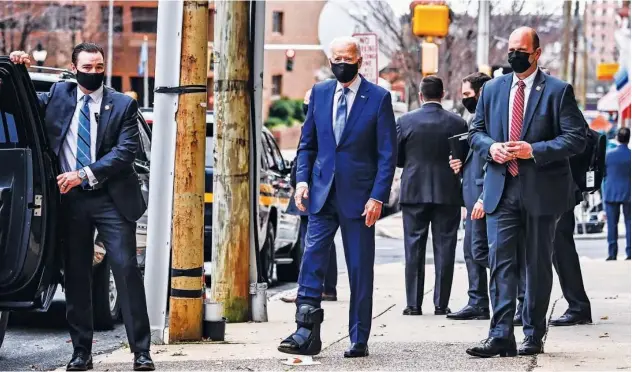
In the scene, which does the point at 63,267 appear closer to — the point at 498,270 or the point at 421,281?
the point at 498,270

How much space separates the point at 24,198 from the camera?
26.0 ft

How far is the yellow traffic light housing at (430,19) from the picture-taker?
20.3m

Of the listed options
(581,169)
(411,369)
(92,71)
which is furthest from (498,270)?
(92,71)

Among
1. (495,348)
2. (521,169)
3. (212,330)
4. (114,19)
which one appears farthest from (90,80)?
(114,19)

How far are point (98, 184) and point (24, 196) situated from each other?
0.42 m

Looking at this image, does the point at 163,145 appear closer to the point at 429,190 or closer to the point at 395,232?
the point at 429,190

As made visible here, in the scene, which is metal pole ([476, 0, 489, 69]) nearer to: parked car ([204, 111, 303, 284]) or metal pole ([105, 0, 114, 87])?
parked car ([204, 111, 303, 284])

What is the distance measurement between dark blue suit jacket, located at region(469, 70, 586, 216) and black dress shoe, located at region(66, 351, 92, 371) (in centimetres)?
250

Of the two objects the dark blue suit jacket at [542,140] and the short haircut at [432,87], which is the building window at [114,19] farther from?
the dark blue suit jacket at [542,140]

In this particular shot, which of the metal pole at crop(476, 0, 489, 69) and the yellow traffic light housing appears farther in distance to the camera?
the metal pole at crop(476, 0, 489, 69)

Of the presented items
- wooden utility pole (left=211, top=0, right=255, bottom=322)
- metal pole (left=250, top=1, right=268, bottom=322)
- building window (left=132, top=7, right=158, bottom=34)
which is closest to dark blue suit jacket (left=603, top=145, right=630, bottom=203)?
metal pole (left=250, top=1, right=268, bottom=322)

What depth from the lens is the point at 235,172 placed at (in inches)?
419

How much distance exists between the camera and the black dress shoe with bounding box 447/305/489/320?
443 inches

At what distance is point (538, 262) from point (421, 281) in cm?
330
